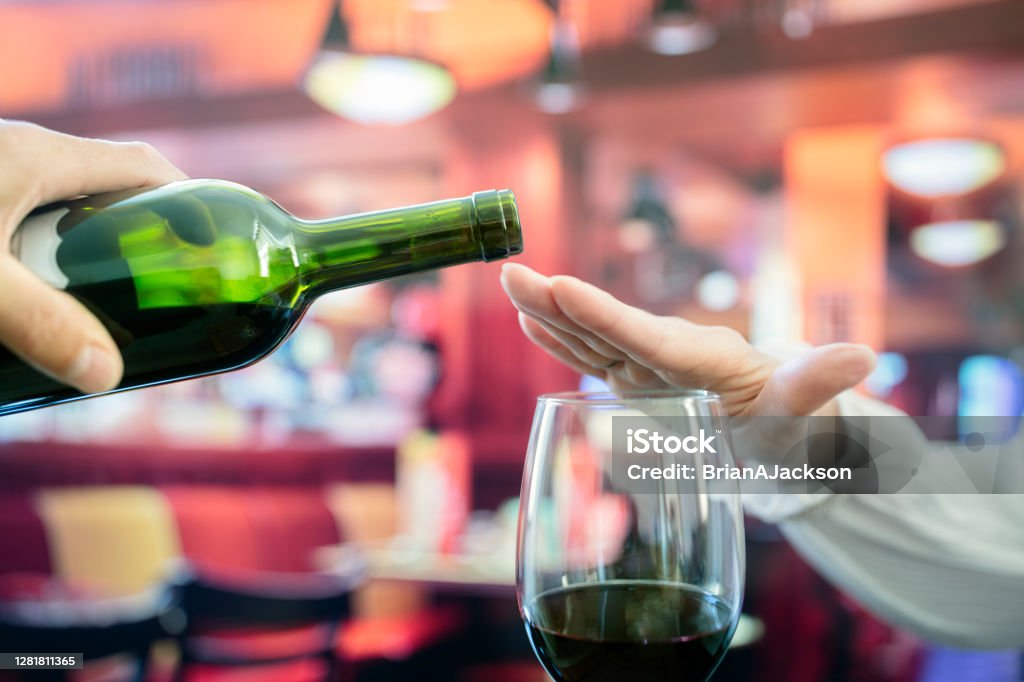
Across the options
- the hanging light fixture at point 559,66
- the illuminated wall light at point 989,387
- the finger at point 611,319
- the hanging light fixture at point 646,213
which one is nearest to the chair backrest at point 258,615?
the finger at point 611,319

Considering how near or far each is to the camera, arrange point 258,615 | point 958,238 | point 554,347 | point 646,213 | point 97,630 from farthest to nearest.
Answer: point 958,238
point 646,213
point 258,615
point 97,630
point 554,347

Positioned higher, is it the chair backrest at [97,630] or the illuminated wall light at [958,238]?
the illuminated wall light at [958,238]

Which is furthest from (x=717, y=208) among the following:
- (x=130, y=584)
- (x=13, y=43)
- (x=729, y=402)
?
(x=729, y=402)

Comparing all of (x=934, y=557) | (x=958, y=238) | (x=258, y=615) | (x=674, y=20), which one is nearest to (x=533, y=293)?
(x=934, y=557)

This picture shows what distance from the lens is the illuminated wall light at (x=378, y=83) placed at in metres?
3.16

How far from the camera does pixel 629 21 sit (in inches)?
179

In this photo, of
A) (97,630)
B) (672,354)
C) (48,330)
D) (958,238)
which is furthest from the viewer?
(958,238)

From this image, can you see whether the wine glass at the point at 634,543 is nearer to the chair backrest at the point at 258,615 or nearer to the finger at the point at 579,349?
the finger at the point at 579,349

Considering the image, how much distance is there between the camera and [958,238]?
773cm

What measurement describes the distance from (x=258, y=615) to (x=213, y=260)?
178cm

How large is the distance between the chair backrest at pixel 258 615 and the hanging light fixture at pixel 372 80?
169 cm

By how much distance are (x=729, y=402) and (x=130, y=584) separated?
3770 mm

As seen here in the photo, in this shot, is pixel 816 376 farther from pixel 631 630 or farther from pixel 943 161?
pixel 943 161

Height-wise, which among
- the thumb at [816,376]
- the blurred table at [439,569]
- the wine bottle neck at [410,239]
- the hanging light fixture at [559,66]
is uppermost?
the hanging light fixture at [559,66]
